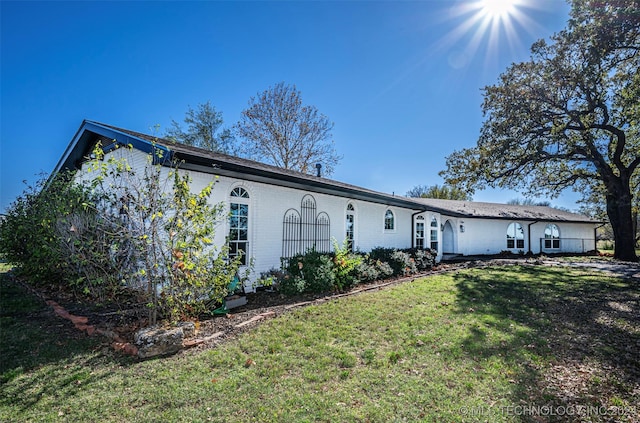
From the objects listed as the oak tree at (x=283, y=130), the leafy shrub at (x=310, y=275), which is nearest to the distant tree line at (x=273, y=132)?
the oak tree at (x=283, y=130)

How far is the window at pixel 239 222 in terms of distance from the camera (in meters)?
7.60

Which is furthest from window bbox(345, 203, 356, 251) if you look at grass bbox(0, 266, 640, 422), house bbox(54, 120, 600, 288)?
grass bbox(0, 266, 640, 422)

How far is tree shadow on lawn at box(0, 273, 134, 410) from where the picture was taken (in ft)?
10.4

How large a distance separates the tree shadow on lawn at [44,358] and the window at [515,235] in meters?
24.7

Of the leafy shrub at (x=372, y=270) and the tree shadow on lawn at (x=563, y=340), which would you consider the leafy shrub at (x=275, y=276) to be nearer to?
the leafy shrub at (x=372, y=270)

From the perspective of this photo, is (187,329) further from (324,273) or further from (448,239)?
(448,239)

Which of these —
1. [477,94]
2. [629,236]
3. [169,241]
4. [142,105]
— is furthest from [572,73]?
[142,105]

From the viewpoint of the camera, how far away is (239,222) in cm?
777

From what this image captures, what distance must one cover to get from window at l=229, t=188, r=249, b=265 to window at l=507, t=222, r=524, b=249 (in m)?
21.4

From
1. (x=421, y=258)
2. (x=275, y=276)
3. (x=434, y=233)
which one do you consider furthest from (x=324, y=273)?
(x=434, y=233)

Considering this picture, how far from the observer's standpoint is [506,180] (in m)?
18.0

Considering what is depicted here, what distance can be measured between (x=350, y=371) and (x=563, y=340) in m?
3.70

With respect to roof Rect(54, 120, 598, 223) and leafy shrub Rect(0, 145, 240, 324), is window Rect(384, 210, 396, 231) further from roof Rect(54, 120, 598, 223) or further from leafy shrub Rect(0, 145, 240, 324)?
leafy shrub Rect(0, 145, 240, 324)

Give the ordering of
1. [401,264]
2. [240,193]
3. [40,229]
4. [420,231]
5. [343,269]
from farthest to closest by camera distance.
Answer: [420,231] < [401,264] < [343,269] < [240,193] < [40,229]
